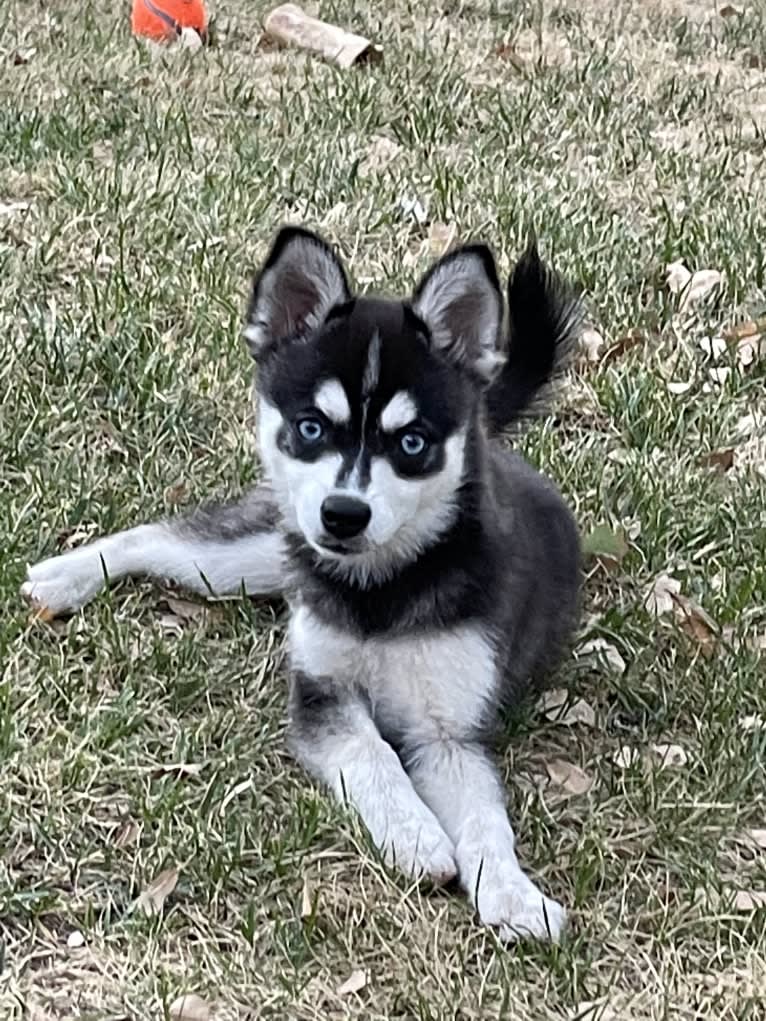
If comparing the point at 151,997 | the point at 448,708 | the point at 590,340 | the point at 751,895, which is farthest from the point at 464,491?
the point at 590,340

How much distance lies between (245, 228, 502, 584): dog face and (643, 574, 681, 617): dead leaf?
3.04 ft

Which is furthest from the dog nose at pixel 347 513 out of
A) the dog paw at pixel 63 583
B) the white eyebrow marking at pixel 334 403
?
the dog paw at pixel 63 583

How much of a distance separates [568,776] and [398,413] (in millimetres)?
967

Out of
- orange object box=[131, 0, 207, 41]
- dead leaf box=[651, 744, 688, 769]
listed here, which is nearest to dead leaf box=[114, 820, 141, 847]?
dead leaf box=[651, 744, 688, 769]

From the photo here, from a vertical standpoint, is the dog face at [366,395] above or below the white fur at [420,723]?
above

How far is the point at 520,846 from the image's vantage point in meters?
3.49

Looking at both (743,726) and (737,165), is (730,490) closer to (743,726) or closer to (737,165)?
(743,726)

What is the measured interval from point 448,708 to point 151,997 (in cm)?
97

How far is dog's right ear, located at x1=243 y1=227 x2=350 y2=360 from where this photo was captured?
3684 millimetres

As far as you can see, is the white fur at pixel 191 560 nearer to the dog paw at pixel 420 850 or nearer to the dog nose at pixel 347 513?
the dog nose at pixel 347 513

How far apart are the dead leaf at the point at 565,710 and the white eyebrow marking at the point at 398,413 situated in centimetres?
90

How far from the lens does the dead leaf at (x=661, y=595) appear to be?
4328 mm

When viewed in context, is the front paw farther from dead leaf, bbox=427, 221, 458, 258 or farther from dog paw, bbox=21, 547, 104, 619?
dead leaf, bbox=427, 221, 458, 258

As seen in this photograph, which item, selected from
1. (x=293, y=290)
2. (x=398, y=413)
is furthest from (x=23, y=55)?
(x=398, y=413)
